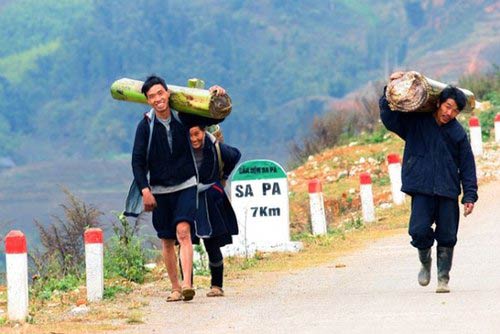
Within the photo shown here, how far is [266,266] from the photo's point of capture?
21938 mm

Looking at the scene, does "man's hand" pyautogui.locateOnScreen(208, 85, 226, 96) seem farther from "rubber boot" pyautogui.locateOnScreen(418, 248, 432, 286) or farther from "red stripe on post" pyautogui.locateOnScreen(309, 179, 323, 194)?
"red stripe on post" pyautogui.locateOnScreen(309, 179, 323, 194)

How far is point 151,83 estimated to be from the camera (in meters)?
17.2

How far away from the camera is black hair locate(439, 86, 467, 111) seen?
55.3 ft

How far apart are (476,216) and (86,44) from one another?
123445mm

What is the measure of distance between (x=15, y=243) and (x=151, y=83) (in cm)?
212

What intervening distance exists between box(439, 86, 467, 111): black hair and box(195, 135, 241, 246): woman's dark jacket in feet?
7.29

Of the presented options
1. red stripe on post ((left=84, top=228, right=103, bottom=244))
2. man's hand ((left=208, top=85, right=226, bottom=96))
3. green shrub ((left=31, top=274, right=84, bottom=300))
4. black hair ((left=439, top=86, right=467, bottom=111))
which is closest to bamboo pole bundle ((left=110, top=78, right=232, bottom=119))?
man's hand ((left=208, top=85, right=226, bottom=96))

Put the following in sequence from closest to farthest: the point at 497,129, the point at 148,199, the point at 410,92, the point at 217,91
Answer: the point at 410,92 → the point at 217,91 → the point at 148,199 → the point at 497,129

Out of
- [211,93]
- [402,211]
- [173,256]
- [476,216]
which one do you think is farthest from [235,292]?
[402,211]

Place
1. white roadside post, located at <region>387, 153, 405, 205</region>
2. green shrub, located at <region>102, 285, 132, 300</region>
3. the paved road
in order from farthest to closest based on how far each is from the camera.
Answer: white roadside post, located at <region>387, 153, 405, 205</region>, green shrub, located at <region>102, 285, 132, 300</region>, the paved road

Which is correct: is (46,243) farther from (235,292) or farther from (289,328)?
(289,328)

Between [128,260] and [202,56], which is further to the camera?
[202,56]

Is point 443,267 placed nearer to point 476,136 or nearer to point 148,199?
point 148,199

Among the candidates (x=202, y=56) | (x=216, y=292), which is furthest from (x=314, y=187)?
(x=202, y=56)
